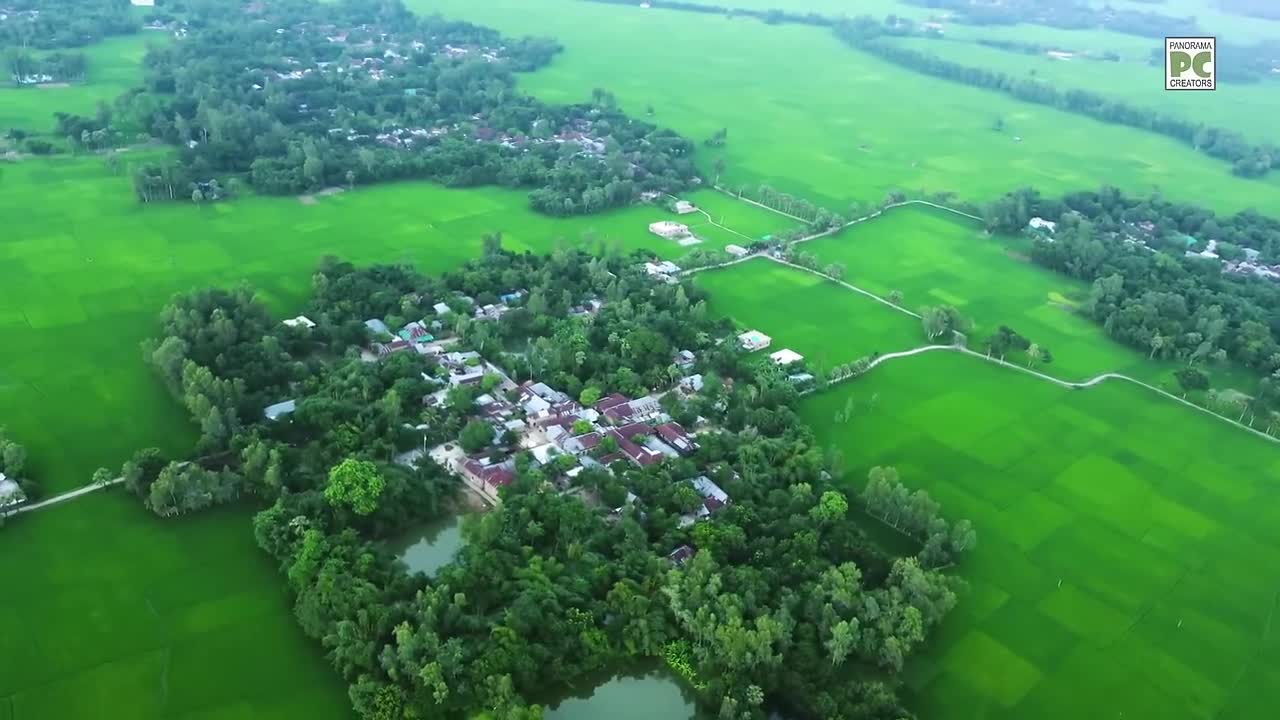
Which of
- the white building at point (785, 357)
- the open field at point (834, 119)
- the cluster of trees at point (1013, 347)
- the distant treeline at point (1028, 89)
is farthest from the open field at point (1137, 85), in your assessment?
the white building at point (785, 357)

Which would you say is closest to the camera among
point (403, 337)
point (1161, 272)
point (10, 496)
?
point (10, 496)

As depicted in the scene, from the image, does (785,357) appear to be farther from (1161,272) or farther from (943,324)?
(1161,272)

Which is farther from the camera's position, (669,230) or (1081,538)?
(669,230)

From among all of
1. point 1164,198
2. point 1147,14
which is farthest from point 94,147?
point 1147,14

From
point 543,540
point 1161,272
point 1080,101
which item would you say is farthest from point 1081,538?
point 1080,101

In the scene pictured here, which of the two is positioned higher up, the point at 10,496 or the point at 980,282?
the point at 10,496

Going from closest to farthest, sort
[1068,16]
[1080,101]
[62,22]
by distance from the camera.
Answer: [62,22] → [1080,101] → [1068,16]

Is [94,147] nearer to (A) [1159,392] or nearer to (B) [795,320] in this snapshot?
(B) [795,320]
